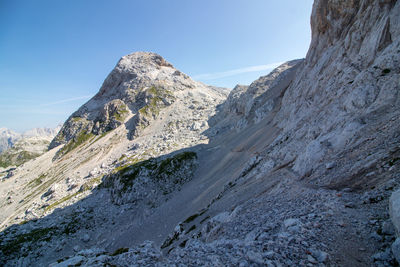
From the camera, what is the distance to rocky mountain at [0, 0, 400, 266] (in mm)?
9156

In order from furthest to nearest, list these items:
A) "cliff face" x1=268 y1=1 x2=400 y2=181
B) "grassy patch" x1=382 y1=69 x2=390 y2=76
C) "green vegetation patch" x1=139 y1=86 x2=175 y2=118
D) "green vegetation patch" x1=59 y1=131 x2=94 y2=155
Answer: "green vegetation patch" x1=59 y1=131 x2=94 y2=155 → "green vegetation patch" x1=139 y1=86 x2=175 y2=118 → "grassy patch" x1=382 y1=69 x2=390 y2=76 → "cliff face" x1=268 y1=1 x2=400 y2=181

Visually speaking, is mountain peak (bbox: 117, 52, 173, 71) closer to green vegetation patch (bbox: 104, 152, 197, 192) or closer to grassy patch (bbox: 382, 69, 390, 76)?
green vegetation patch (bbox: 104, 152, 197, 192)

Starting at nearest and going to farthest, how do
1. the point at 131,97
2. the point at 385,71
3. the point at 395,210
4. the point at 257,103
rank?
the point at 395,210 < the point at 385,71 < the point at 257,103 < the point at 131,97

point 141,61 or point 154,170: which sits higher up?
point 141,61

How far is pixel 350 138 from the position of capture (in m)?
17.2

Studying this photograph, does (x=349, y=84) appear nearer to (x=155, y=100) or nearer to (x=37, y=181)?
(x=155, y=100)

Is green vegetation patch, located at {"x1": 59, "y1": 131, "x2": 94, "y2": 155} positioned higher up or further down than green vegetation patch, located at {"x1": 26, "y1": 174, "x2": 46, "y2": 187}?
higher up

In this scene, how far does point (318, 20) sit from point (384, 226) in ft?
175

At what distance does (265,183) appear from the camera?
23094 millimetres

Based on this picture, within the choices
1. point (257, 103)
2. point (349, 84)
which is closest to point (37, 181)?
point (257, 103)

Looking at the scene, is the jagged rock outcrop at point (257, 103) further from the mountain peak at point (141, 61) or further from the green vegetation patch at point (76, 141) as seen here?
the mountain peak at point (141, 61)

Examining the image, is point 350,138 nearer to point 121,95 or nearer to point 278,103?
point 278,103

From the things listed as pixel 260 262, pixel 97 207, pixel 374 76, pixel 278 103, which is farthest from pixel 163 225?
pixel 278 103

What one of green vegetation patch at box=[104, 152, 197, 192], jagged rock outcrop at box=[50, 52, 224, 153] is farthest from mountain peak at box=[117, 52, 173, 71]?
green vegetation patch at box=[104, 152, 197, 192]
